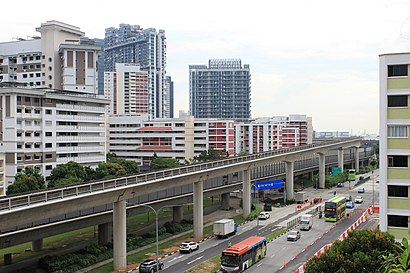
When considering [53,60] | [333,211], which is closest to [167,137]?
[53,60]

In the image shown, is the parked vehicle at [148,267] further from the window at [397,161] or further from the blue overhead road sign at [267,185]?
the blue overhead road sign at [267,185]

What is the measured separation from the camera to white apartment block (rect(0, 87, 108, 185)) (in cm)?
9150

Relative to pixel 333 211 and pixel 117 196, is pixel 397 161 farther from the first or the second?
pixel 333 211

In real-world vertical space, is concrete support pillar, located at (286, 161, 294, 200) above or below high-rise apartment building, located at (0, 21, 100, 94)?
below

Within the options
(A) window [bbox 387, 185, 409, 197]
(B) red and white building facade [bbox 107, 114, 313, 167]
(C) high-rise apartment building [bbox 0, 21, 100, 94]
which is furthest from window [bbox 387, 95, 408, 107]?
(C) high-rise apartment building [bbox 0, 21, 100, 94]

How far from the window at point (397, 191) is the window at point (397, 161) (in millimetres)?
1821

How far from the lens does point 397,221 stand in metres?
38.3

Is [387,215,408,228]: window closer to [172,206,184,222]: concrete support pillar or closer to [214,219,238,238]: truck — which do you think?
[214,219,238,238]: truck

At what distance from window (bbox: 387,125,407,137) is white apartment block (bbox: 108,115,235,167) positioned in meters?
105

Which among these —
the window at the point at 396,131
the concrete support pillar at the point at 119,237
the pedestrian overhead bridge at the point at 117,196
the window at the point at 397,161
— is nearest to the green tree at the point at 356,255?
the window at the point at 397,161

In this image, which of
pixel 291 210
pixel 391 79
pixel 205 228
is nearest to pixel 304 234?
pixel 205 228

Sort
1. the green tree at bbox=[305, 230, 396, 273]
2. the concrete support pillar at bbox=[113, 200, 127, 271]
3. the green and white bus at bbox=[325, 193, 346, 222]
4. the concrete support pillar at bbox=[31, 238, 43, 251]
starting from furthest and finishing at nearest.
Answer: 1. the green and white bus at bbox=[325, 193, 346, 222]
2. the concrete support pillar at bbox=[31, 238, 43, 251]
3. the concrete support pillar at bbox=[113, 200, 127, 271]
4. the green tree at bbox=[305, 230, 396, 273]

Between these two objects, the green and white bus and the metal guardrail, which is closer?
the metal guardrail

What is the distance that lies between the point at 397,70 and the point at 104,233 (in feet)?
126
